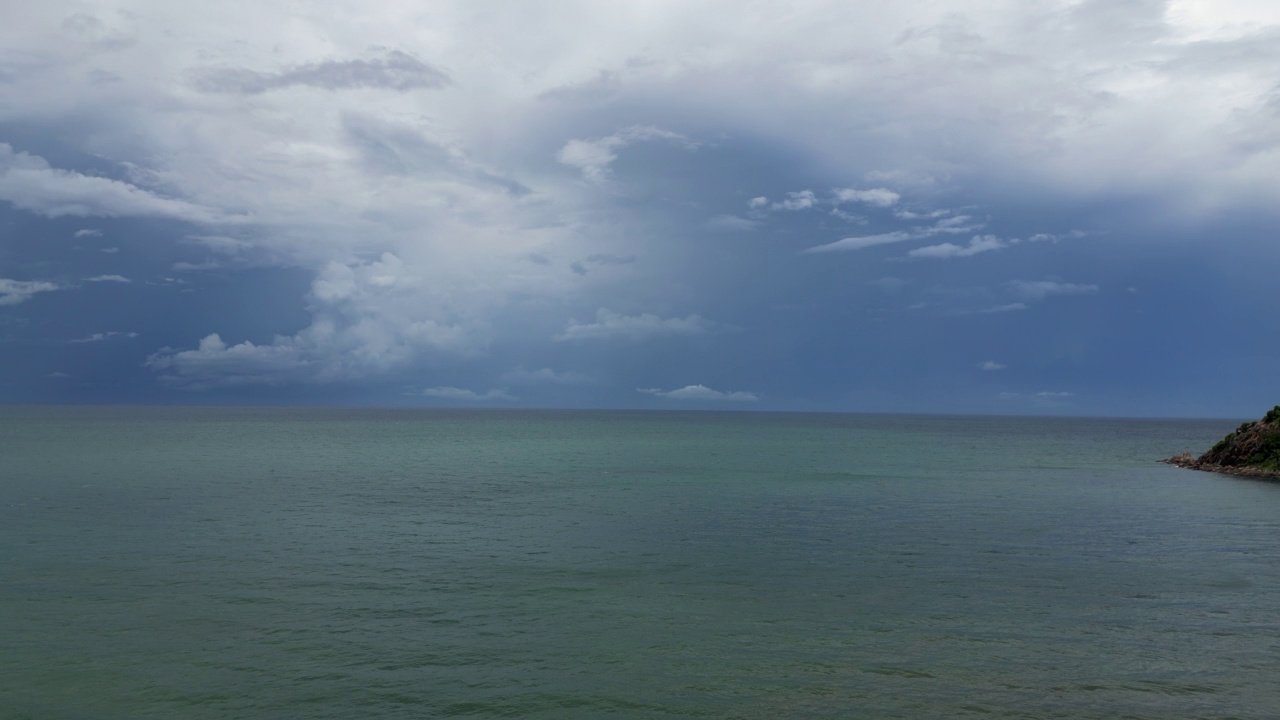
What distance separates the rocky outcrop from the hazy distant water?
2381 centimetres

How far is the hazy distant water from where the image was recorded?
19.2 meters

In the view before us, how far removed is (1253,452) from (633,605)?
255 feet

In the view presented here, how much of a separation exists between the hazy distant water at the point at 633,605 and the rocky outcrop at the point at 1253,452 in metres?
23.8

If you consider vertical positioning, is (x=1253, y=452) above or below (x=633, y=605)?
above

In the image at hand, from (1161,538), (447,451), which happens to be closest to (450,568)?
(1161,538)

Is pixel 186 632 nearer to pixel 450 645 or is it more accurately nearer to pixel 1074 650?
pixel 450 645

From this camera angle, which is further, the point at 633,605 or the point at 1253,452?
the point at 1253,452

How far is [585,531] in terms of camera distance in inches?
1688

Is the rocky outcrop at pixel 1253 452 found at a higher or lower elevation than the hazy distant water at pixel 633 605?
higher

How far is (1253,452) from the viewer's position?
78.8m

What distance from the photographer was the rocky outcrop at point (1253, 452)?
76.1 metres

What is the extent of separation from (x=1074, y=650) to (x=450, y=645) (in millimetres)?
16887

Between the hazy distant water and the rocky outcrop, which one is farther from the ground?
the rocky outcrop

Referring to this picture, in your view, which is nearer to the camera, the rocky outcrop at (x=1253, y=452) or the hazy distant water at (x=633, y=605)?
the hazy distant water at (x=633, y=605)
